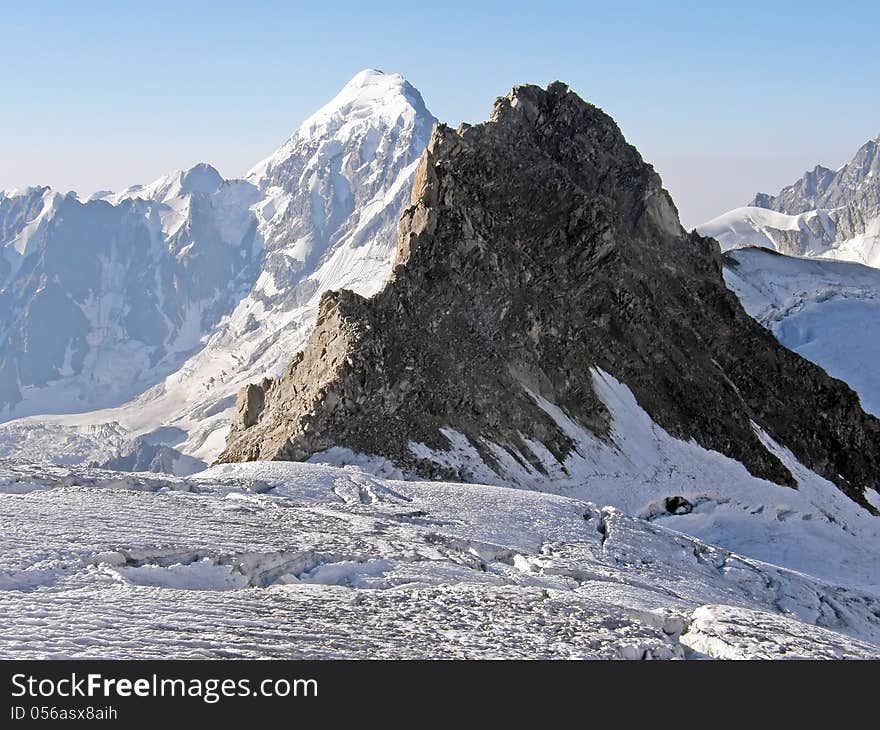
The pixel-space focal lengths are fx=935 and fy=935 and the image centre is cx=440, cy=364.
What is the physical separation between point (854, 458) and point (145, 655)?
5453 centimetres

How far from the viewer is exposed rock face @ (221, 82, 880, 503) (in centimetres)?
4288

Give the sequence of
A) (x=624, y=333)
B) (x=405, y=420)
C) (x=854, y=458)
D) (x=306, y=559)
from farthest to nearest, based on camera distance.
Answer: (x=854, y=458)
(x=624, y=333)
(x=405, y=420)
(x=306, y=559)

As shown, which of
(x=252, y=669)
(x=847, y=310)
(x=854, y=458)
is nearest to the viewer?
(x=252, y=669)

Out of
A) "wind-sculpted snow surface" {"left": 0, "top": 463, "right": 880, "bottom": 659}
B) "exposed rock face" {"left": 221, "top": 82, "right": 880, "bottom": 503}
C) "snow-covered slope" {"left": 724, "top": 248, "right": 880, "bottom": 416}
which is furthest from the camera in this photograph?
"snow-covered slope" {"left": 724, "top": 248, "right": 880, "bottom": 416}

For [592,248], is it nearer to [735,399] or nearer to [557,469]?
[735,399]

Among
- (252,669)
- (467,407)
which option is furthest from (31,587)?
(467,407)

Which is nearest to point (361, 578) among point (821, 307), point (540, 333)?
point (540, 333)

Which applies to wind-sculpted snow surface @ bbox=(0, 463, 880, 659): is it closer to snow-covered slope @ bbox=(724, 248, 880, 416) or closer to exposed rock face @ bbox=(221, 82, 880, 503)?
exposed rock face @ bbox=(221, 82, 880, 503)

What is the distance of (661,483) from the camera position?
1879 inches

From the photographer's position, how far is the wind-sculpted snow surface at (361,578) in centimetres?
1902

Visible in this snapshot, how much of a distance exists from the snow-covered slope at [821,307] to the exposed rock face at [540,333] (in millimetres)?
49272

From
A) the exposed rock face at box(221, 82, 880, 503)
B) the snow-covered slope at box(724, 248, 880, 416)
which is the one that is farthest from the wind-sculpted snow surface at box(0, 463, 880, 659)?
the snow-covered slope at box(724, 248, 880, 416)

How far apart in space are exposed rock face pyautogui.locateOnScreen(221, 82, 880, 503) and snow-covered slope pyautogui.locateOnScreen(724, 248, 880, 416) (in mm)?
49272

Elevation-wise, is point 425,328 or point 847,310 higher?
point 847,310
